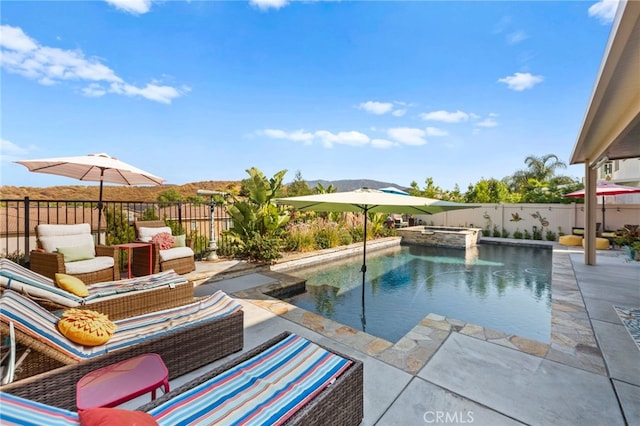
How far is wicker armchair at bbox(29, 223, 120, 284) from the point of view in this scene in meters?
4.00

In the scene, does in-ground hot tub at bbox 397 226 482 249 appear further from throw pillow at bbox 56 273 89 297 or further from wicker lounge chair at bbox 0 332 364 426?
throw pillow at bbox 56 273 89 297

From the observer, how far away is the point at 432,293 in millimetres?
5594

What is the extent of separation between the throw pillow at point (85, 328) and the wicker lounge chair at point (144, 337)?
4cm

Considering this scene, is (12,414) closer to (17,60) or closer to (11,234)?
(17,60)

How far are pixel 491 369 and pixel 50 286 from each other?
14.9 ft

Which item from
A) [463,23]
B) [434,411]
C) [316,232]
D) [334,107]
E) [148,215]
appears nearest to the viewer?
[434,411]

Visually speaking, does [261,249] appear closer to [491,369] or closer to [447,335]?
[447,335]

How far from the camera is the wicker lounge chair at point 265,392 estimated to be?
1455 mm

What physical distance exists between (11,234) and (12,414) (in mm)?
10453

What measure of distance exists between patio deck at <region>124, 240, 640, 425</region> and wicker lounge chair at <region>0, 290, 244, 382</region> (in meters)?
0.26

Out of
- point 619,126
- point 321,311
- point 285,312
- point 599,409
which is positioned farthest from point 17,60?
point 619,126

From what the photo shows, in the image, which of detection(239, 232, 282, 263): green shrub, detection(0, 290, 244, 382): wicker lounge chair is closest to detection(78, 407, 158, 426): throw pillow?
detection(0, 290, 244, 382): wicker lounge chair

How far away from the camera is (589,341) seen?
10.2 feet

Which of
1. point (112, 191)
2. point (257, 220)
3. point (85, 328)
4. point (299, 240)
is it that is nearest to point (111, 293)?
point (85, 328)
